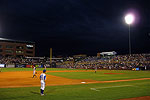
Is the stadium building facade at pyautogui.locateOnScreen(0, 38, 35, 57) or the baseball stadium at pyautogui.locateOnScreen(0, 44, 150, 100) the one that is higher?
the stadium building facade at pyautogui.locateOnScreen(0, 38, 35, 57)

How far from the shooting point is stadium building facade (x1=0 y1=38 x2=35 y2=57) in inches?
3840

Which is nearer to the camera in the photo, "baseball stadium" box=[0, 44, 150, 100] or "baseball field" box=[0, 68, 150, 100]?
"baseball field" box=[0, 68, 150, 100]

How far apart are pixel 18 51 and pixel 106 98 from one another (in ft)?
345

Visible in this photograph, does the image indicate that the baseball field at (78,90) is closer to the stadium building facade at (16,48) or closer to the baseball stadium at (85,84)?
the baseball stadium at (85,84)

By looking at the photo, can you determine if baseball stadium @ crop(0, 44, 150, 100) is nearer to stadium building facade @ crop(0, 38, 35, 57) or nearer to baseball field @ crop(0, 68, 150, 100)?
baseball field @ crop(0, 68, 150, 100)

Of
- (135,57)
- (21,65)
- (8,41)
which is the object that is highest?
(8,41)

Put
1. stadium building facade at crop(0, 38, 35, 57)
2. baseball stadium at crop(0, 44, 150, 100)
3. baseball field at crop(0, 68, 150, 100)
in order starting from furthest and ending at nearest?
stadium building facade at crop(0, 38, 35, 57) → baseball stadium at crop(0, 44, 150, 100) → baseball field at crop(0, 68, 150, 100)

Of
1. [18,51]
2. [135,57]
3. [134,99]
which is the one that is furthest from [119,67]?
[18,51]

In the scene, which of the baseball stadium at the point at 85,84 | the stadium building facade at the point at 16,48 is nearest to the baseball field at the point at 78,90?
the baseball stadium at the point at 85,84

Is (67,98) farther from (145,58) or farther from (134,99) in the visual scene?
(145,58)

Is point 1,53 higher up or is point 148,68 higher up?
point 1,53

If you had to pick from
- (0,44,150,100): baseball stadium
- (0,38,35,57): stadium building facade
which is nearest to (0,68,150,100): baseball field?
(0,44,150,100): baseball stadium

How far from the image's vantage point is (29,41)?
365 ft

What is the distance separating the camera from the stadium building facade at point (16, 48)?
97525mm
